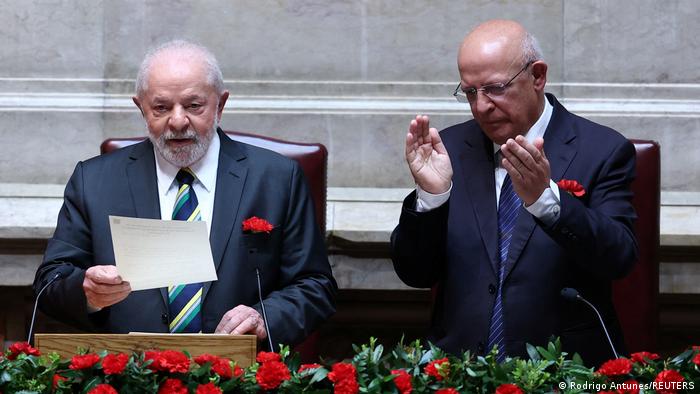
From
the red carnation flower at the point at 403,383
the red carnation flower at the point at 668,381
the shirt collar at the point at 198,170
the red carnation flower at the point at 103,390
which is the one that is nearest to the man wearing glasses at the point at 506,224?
the shirt collar at the point at 198,170

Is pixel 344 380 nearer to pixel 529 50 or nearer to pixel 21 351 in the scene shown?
pixel 21 351

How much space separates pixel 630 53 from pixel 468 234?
151cm

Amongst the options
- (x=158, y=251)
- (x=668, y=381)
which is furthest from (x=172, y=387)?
(x=668, y=381)

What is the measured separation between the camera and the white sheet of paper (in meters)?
2.61

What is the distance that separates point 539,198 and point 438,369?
2.40ft

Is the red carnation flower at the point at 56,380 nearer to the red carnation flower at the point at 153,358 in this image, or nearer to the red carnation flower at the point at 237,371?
the red carnation flower at the point at 153,358

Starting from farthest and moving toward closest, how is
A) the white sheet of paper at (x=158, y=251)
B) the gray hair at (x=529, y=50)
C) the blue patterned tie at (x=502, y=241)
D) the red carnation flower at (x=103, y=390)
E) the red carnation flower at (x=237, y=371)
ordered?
the gray hair at (x=529, y=50) < the blue patterned tie at (x=502, y=241) < the white sheet of paper at (x=158, y=251) < the red carnation flower at (x=237, y=371) < the red carnation flower at (x=103, y=390)

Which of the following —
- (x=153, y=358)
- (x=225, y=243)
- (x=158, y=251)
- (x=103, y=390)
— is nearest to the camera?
(x=103, y=390)

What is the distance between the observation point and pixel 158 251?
104 inches

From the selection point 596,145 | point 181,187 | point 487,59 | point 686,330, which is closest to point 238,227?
point 181,187

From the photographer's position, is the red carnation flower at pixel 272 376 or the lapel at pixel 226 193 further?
the lapel at pixel 226 193

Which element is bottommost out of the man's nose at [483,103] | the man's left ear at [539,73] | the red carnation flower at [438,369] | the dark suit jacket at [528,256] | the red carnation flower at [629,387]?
the red carnation flower at [629,387]

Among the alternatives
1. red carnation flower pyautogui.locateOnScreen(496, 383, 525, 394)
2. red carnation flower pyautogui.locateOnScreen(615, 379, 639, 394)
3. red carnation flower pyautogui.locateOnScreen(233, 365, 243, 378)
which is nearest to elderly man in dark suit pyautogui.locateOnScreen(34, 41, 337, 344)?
red carnation flower pyautogui.locateOnScreen(233, 365, 243, 378)

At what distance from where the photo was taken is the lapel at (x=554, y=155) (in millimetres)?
Result: 2986
